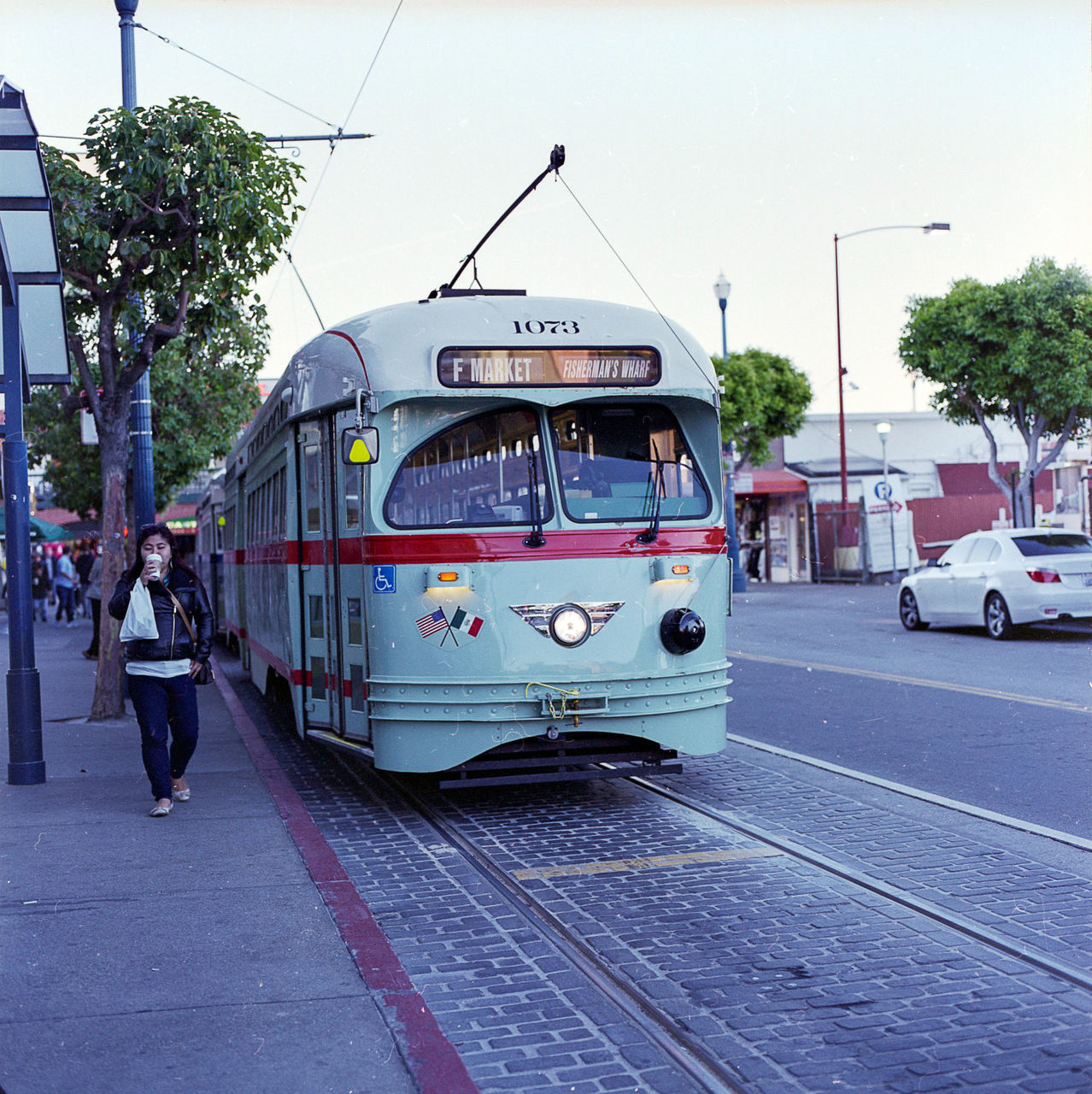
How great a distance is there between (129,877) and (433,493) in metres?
2.67

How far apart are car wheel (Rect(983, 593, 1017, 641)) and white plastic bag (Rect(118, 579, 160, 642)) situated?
44.2ft

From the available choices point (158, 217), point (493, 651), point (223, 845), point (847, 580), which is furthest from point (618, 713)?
point (847, 580)

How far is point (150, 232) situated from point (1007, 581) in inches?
472

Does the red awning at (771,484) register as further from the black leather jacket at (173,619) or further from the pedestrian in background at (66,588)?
the black leather jacket at (173,619)

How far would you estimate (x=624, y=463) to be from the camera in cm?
828

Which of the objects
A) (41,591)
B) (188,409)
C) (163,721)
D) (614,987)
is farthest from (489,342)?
(41,591)

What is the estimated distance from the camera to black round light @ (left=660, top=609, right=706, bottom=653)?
811cm

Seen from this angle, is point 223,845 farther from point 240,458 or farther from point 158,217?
point 240,458

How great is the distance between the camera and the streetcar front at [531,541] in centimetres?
785

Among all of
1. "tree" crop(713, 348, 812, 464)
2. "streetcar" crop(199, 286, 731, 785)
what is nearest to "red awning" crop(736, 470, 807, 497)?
"tree" crop(713, 348, 812, 464)

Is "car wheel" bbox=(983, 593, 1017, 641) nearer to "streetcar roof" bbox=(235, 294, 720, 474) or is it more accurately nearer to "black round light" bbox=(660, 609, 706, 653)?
"streetcar roof" bbox=(235, 294, 720, 474)

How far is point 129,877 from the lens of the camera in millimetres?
6785

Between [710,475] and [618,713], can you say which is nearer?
[618,713]

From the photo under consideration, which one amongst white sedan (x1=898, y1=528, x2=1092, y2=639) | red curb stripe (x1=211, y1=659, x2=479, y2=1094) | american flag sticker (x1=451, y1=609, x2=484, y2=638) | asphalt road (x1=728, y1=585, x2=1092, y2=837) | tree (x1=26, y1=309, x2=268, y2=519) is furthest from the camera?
tree (x1=26, y1=309, x2=268, y2=519)
